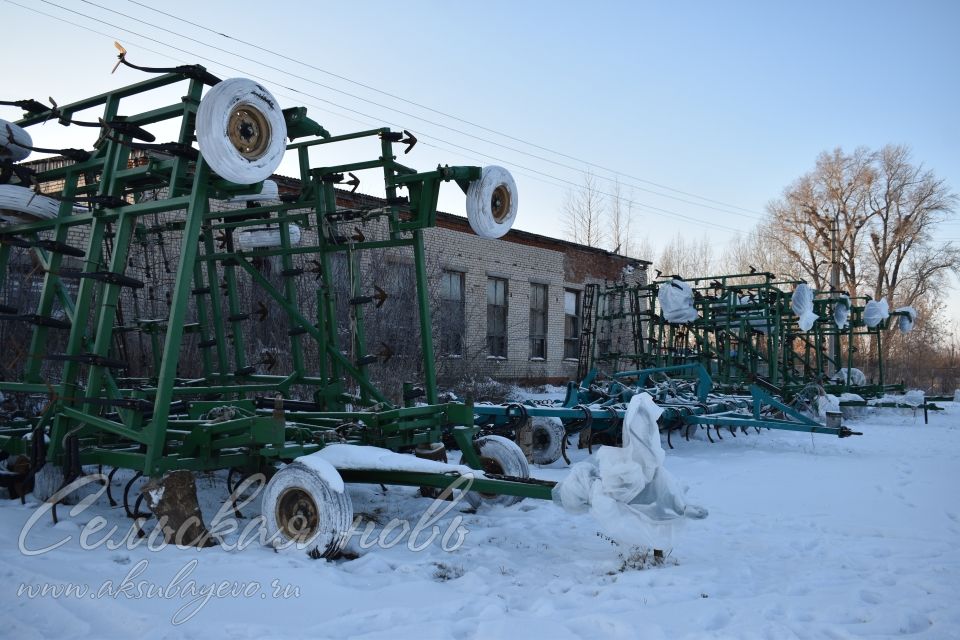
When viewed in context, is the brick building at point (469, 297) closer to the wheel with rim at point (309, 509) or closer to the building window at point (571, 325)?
the building window at point (571, 325)

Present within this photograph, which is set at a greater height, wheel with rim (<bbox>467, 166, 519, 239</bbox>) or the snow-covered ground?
wheel with rim (<bbox>467, 166, 519, 239</bbox>)

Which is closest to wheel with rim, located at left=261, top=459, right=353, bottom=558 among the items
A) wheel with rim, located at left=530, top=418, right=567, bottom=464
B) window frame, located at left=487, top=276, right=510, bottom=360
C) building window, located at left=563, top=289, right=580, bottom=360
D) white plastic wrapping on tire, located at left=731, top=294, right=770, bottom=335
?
wheel with rim, located at left=530, top=418, right=567, bottom=464

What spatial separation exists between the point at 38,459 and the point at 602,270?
20813 millimetres

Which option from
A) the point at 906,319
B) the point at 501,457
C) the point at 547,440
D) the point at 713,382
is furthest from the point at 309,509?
the point at 906,319

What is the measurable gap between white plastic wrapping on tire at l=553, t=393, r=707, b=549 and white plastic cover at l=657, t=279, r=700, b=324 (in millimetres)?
9300

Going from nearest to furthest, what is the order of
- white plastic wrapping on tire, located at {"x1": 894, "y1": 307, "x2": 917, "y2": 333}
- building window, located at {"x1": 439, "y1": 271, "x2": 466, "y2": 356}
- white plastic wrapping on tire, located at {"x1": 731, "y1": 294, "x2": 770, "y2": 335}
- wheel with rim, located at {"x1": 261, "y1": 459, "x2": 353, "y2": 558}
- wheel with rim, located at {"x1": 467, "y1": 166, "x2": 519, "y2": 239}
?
wheel with rim, located at {"x1": 261, "y1": 459, "x2": 353, "y2": 558} → wheel with rim, located at {"x1": 467, "y1": 166, "x2": 519, "y2": 239} → white plastic wrapping on tire, located at {"x1": 731, "y1": 294, "x2": 770, "y2": 335} → building window, located at {"x1": 439, "y1": 271, "x2": 466, "y2": 356} → white plastic wrapping on tire, located at {"x1": 894, "y1": 307, "x2": 917, "y2": 333}

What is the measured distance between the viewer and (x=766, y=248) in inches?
1598

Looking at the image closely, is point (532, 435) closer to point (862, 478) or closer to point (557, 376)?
point (862, 478)

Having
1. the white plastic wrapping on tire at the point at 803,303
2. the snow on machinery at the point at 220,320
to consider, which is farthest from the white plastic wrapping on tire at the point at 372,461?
the white plastic wrapping on tire at the point at 803,303

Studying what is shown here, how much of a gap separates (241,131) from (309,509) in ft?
8.01

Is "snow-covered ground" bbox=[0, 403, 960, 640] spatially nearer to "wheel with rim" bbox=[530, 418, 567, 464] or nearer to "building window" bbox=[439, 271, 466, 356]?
"wheel with rim" bbox=[530, 418, 567, 464]

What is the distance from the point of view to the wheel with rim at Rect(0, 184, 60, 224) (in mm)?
5633

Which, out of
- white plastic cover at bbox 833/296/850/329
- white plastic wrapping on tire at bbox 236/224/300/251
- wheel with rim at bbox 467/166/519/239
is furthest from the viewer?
white plastic cover at bbox 833/296/850/329

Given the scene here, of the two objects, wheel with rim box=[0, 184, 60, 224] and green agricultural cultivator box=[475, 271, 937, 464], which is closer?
wheel with rim box=[0, 184, 60, 224]
